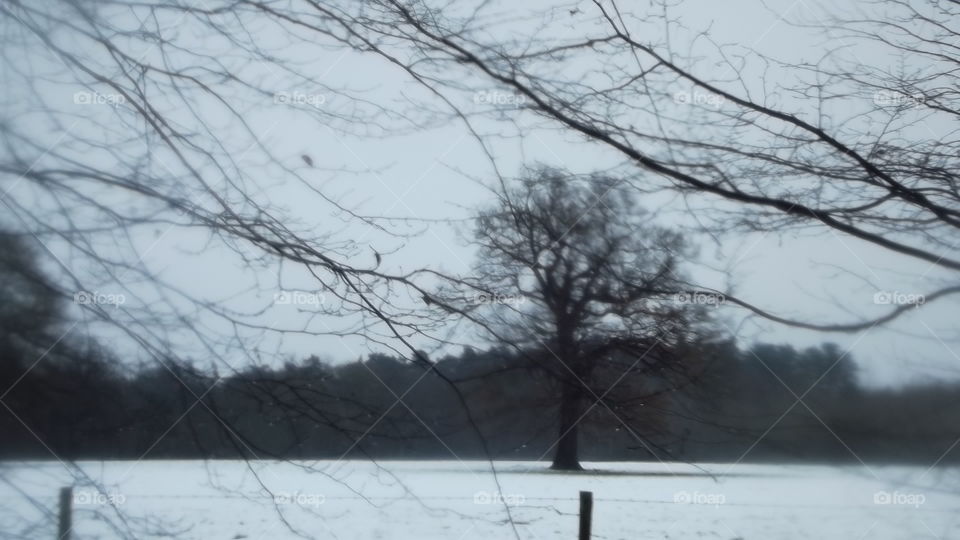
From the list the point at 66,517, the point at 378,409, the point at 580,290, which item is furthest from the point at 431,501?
the point at 66,517

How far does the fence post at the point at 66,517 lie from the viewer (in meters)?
2.31

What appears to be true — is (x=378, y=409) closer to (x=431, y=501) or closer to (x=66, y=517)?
(x=431, y=501)

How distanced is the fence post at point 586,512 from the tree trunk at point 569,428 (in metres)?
0.07

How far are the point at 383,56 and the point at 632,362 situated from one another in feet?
3.78

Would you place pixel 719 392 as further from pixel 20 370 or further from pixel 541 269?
pixel 20 370

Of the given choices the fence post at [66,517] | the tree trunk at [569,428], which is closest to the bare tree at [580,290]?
the tree trunk at [569,428]

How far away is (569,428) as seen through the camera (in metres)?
2.27

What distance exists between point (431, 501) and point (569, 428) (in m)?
0.45

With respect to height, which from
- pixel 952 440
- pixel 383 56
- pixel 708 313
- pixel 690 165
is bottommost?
pixel 952 440

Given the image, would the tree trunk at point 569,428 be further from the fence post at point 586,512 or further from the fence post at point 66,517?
the fence post at point 66,517

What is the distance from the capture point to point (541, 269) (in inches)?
90.4

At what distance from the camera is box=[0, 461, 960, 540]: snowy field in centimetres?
229

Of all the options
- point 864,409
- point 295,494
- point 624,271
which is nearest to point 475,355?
point 624,271

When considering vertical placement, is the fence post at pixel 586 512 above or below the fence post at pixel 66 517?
above
